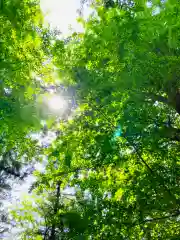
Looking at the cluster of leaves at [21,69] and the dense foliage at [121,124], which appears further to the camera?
the dense foliage at [121,124]

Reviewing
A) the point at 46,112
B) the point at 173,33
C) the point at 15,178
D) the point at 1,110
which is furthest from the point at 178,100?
the point at 15,178

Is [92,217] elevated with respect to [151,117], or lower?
lower

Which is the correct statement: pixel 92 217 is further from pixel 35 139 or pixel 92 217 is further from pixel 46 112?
pixel 46 112

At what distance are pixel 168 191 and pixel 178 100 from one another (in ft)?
9.35

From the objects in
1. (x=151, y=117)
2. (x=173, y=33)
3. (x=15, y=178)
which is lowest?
(x=173, y=33)

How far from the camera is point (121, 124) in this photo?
Result: 457 centimetres

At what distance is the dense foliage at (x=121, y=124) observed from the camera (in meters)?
3.76

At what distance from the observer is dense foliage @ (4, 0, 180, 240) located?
12.3 feet

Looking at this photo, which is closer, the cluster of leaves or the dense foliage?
the cluster of leaves

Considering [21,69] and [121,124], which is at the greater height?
[21,69]

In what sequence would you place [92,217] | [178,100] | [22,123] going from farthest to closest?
1. [178,100]
2. [92,217]
3. [22,123]

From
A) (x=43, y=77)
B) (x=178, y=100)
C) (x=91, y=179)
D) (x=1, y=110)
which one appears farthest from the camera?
(x=178, y=100)

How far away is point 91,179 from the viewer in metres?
6.57

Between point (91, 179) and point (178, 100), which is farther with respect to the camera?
point (178, 100)
